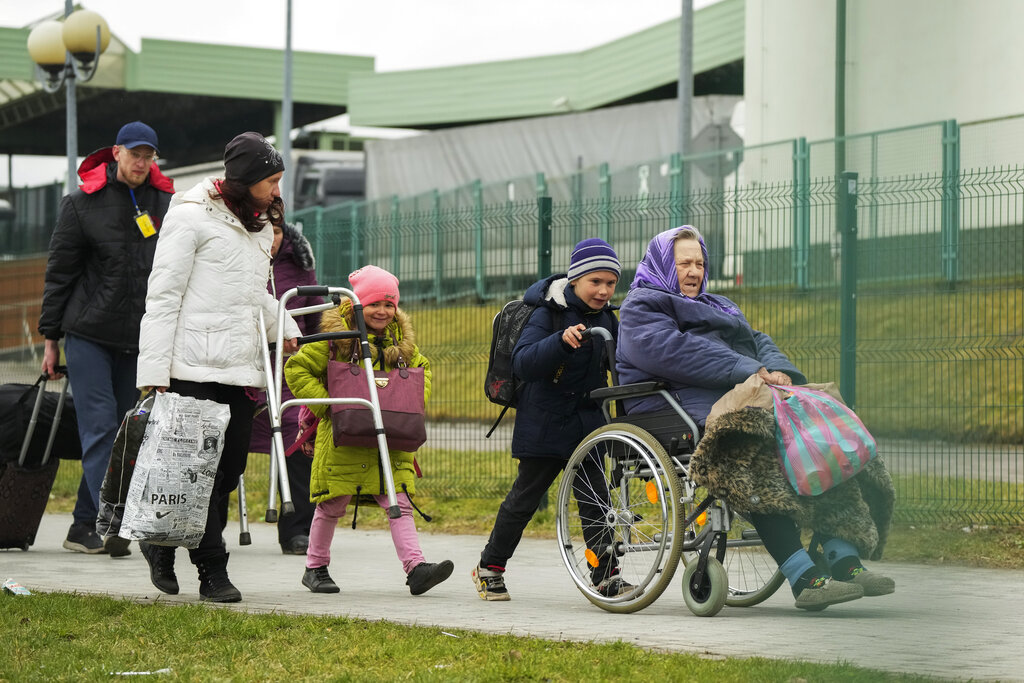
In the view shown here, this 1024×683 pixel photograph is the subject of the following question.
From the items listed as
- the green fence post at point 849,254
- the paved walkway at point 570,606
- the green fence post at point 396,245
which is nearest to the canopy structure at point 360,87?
the green fence post at point 396,245

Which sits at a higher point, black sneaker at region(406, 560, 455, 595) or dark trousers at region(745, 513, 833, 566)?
dark trousers at region(745, 513, 833, 566)

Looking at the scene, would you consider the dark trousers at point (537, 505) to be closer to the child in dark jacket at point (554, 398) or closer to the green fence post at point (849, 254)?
the child in dark jacket at point (554, 398)

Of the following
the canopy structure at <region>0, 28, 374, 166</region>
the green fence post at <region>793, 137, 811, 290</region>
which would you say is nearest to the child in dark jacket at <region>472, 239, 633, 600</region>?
the green fence post at <region>793, 137, 811, 290</region>

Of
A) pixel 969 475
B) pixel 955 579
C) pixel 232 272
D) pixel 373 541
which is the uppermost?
pixel 232 272

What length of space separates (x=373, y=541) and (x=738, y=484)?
13.0 feet

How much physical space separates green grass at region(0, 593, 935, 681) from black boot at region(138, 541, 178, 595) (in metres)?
0.53

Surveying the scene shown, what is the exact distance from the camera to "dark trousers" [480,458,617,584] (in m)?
5.35

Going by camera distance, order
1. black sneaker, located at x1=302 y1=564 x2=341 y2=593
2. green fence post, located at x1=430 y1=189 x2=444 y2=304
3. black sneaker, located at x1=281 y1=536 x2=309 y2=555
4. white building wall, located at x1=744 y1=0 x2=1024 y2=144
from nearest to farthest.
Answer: white building wall, located at x1=744 y1=0 x2=1024 y2=144 → black sneaker, located at x1=302 y1=564 x2=341 y2=593 → black sneaker, located at x1=281 y1=536 x2=309 y2=555 → green fence post, located at x1=430 y1=189 x2=444 y2=304

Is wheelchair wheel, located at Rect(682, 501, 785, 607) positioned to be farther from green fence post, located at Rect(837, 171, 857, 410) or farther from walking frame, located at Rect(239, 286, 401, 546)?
green fence post, located at Rect(837, 171, 857, 410)

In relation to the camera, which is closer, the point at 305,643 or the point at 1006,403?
the point at 305,643

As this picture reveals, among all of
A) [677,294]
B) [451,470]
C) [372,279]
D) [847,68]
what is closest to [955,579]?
[847,68]

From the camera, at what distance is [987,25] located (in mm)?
985

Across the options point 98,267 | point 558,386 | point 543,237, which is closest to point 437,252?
point 543,237

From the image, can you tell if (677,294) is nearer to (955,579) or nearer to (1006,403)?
(1006,403)
